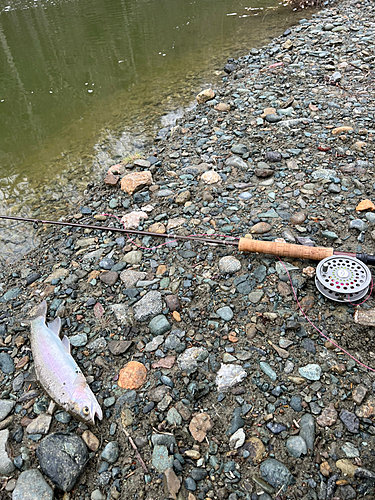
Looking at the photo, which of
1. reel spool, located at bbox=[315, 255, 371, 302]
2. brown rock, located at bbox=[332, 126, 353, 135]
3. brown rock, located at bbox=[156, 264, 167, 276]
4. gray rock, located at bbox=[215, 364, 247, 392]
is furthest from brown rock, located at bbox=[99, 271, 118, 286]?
brown rock, located at bbox=[332, 126, 353, 135]

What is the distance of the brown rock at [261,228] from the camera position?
155 inches

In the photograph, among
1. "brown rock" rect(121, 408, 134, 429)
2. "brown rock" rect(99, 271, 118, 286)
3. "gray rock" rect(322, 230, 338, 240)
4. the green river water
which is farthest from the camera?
the green river water

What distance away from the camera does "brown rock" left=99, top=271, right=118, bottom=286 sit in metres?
3.79

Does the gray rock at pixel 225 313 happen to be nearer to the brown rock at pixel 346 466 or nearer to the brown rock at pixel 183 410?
the brown rock at pixel 183 410

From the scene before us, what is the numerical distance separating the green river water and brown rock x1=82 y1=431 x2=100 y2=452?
3553 mm

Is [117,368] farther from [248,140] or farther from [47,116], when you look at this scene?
[47,116]

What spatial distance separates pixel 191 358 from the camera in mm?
2902

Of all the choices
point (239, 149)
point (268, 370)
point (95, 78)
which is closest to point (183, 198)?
point (239, 149)

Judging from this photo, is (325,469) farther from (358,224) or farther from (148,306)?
(358,224)

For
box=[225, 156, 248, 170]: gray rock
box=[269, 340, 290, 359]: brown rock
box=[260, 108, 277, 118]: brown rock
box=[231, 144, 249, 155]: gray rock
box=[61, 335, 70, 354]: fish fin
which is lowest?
box=[269, 340, 290, 359]: brown rock

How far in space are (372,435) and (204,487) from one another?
1.16 metres

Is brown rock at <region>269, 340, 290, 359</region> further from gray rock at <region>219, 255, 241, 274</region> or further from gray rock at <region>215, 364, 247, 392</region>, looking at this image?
gray rock at <region>219, 255, 241, 274</region>

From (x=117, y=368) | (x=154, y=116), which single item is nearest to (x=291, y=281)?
(x=117, y=368)

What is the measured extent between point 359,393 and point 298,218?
202 centimetres
